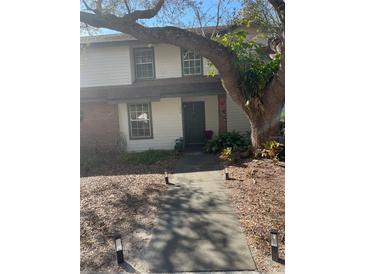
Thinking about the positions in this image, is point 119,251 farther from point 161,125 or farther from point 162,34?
point 161,125

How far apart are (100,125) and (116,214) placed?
8218mm

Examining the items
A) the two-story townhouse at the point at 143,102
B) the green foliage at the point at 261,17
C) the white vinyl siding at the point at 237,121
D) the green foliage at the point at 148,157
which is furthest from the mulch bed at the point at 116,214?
the green foliage at the point at 261,17

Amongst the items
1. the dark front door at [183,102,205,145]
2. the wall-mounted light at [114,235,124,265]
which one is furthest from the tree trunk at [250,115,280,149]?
the wall-mounted light at [114,235,124,265]

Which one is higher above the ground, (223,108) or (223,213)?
(223,108)

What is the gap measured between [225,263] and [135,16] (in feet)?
19.6

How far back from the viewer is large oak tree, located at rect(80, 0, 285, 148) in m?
6.20

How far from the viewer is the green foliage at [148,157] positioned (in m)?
10.1

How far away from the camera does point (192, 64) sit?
12594 millimetres

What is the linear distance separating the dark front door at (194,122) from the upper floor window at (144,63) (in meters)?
2.51
